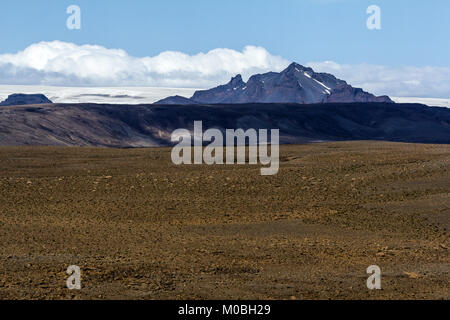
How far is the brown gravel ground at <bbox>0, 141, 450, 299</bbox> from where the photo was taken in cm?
1161

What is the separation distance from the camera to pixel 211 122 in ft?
320

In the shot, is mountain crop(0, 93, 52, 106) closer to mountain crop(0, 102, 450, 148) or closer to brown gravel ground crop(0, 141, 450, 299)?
mountain crop(0, 102, 450, 148)

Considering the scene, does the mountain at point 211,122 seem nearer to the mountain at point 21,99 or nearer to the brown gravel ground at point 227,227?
the brown gravel ground at point 227,227

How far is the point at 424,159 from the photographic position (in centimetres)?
2680

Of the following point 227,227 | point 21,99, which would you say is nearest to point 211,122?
point 21,99

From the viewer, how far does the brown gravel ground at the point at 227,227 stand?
11609 mm

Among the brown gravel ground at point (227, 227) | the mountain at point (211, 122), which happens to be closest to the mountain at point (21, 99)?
the mountain at point (211, 122)

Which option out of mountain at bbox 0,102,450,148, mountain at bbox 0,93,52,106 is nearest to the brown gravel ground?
mountain at bbox 0,102,450,148

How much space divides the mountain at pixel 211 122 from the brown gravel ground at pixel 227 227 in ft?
133

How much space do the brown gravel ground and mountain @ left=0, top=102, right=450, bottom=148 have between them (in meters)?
40.4

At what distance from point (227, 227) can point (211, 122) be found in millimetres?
80534

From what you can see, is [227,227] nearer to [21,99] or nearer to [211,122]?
[211,122]

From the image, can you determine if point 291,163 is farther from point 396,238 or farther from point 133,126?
point 133,126
